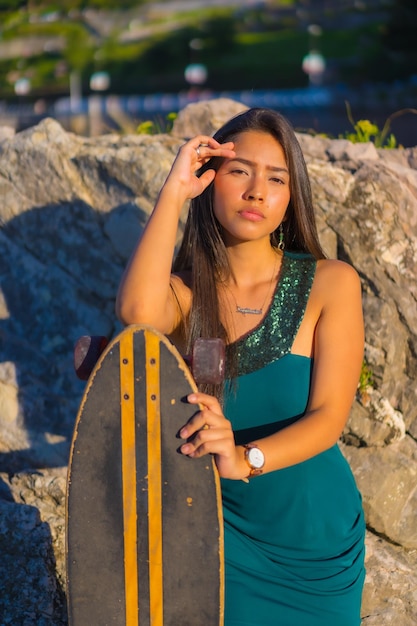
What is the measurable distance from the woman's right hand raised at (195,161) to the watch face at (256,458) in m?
0.84

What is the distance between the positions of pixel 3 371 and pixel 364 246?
1.72m

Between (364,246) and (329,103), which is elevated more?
(364,246)

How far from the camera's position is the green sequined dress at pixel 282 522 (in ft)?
10.2

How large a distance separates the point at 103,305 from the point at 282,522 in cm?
194

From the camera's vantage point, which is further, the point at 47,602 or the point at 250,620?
Answer: the point at 47,602

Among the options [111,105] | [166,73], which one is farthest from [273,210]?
[166,73]

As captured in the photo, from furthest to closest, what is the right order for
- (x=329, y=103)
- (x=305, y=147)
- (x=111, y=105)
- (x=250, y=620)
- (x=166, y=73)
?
(x=166, y=73) → (x=111, y=105) → (x=329, y=103) → (x=305, y=147) → (x=250, y=620)

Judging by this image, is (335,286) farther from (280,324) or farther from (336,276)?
(280,324)

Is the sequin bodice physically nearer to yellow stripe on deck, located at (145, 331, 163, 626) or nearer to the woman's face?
the woman's face

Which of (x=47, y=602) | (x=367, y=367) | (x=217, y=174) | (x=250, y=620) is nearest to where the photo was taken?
(x=250, y=620)

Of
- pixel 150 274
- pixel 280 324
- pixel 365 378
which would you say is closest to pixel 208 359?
pixel 150 274

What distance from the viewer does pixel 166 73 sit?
3481 centimetres

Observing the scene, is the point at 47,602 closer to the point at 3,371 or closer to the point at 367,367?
the point at 3,371

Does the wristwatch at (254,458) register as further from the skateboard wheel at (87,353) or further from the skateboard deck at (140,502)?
the skateboard wheel at (87,353)
